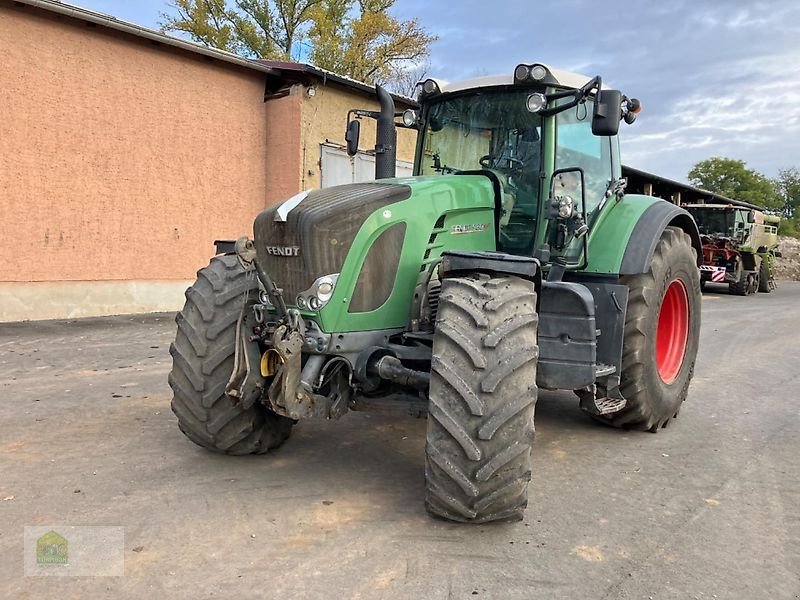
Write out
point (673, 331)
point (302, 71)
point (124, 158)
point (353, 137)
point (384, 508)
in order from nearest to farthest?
point (384, 508), point (353, 137), point (673, 331), point (124, 158), point (302, 71)

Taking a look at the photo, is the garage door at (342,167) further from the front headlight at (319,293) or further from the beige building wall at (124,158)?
the front headlight at (319,293)

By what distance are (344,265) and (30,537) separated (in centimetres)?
198

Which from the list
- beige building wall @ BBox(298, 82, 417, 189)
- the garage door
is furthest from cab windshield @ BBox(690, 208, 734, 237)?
beige building wall @ BBox(298, 82, 417, 189)

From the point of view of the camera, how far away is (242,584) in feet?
8.99

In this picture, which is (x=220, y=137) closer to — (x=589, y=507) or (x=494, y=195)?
(x=494, y=195)

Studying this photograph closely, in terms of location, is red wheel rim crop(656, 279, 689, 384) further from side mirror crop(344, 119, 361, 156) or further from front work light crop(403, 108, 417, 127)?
side mirror crop(344, 119, 361, 156)

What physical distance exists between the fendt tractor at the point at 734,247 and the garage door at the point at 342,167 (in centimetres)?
1116

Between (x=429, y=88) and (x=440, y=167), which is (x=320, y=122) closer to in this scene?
(x=429, y=88)

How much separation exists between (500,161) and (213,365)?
241cm

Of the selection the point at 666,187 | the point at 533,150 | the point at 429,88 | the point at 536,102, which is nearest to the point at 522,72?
the point at 536,102

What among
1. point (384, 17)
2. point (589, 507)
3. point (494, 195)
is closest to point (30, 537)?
point (589, 507)

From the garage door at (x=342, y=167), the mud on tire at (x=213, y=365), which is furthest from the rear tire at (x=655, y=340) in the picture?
the garage door at (x=342, y=167)

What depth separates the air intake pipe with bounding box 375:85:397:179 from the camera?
520cm

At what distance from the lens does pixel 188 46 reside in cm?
1120
